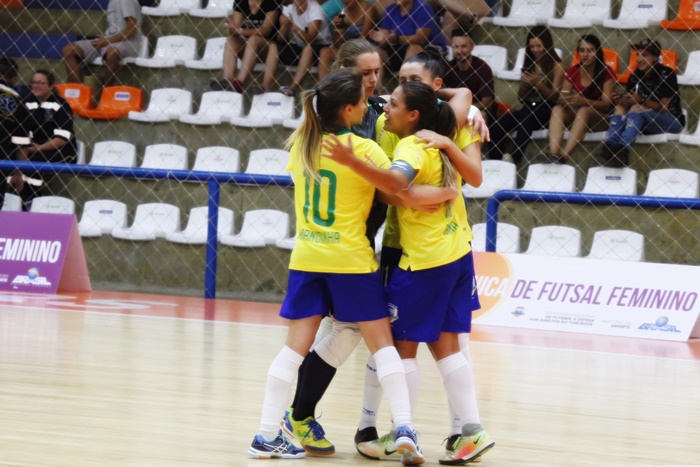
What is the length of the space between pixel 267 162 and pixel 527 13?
2595mm

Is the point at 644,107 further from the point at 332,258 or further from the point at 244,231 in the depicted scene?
the point at 332,258

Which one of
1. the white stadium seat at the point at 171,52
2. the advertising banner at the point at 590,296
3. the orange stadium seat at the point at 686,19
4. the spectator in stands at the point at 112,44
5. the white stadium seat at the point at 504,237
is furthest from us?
the spectator in stands at the point at 112,44

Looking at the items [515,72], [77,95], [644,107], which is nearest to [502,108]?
[515,72]

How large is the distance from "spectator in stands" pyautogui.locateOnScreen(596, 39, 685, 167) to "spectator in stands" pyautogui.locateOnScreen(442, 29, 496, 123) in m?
0.95

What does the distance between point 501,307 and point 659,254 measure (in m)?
1.38

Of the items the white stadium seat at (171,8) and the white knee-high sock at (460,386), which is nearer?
the white knee-high sock at (460,386)

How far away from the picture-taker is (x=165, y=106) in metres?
10.7

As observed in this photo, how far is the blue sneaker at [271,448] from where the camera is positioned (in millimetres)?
3633

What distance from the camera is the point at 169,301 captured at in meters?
8.98

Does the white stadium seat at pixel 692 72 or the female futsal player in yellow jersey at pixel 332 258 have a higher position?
the white stadium seat at pixel 692 72

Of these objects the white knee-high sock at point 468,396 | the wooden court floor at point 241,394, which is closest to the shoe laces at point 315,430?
the wooden court floor at point 241,394

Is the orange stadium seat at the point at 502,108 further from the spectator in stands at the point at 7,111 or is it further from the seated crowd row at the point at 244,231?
the spectator in stands at the point at 7,111

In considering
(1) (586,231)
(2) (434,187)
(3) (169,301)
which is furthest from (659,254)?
(2) (434,187)

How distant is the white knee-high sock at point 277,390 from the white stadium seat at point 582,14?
6.80 m
